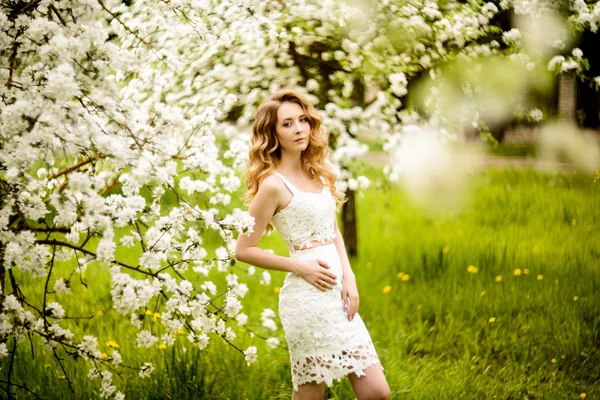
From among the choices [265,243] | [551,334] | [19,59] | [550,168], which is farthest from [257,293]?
[550,168]

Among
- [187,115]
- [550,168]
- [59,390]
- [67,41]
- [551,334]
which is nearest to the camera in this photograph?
[67,41]

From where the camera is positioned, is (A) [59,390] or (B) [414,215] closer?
(A) [59,390]

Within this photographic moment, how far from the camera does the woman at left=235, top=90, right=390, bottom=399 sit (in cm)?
264

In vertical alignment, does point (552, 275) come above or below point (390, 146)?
below

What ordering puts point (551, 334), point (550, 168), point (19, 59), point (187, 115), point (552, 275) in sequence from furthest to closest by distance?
point (550, 168) → point (552, 275) → point (187, 115) → point (551, 334) → point (19, 59)

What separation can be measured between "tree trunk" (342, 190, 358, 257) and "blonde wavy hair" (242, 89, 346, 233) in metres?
3.01

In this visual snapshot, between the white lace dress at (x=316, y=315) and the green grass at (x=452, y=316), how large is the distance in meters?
0.91

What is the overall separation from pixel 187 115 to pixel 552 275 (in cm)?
337

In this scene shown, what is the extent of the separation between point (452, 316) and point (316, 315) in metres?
2.39

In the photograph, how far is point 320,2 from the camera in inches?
187

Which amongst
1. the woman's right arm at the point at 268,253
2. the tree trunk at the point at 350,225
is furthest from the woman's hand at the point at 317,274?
the tree trunk at the point at 350,225

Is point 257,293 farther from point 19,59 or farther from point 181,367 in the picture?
point 19,59

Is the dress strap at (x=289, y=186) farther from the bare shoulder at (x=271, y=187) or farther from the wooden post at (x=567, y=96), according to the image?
the wooden post at (x=567, y=96)

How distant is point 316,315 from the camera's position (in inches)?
105
